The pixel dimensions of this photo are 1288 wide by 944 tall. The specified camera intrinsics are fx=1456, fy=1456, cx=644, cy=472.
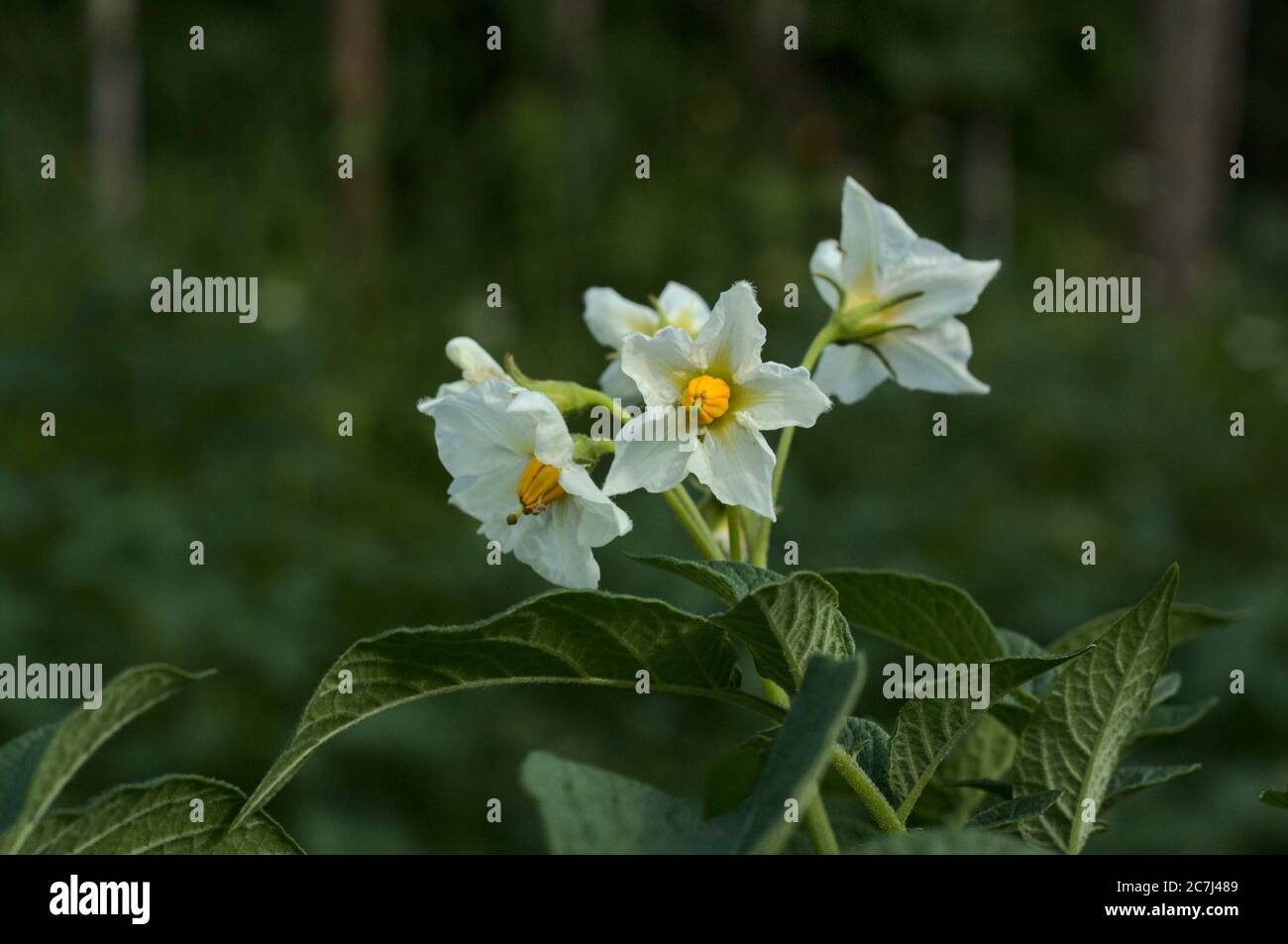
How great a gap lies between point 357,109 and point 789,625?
223 inches

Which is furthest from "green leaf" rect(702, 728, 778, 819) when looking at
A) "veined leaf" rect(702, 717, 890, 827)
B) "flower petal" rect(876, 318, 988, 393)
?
"flower petal" rect(876, 318, 988, 393)

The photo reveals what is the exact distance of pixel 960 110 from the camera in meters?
8.89

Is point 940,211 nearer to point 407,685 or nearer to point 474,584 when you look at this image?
point 474,584

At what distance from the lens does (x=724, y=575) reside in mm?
616

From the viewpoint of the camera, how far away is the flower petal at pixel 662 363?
76 centimetres

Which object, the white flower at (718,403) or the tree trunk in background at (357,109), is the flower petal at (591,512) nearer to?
the white flower at (718,403)

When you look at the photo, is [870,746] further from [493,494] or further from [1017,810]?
[493,494]

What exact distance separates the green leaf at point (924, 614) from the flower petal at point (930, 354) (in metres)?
0.26

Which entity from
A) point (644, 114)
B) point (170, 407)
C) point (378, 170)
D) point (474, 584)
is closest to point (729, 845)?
point (474, 584)

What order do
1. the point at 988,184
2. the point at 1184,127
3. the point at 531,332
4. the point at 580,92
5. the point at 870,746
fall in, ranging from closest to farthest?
the point at 870,746 < the point at 531,332 < the point at 1184,127 < the point at 580,92 < the point at 988,184

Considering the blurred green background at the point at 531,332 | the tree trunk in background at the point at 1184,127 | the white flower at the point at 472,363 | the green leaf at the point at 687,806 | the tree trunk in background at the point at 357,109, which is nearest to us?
the green leaf at the point at 687,806

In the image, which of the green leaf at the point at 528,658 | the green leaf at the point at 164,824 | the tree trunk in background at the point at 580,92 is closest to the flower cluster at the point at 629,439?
the green leaf at the point at 528,658

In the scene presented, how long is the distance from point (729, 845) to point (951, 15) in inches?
333

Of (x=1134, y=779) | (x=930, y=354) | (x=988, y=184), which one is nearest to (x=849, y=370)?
(x=930, y=354)
